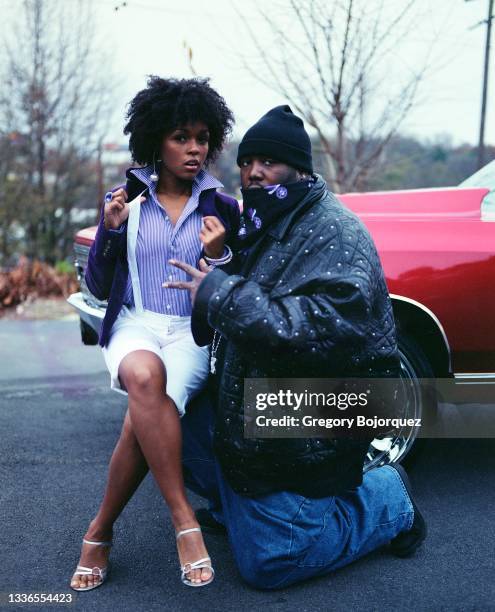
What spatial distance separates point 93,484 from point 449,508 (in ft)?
5.50

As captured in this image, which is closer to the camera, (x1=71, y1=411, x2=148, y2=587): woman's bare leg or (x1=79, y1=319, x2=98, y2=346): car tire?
(x1=71, y1=411, x2=148, y2=587): woman's bare leg

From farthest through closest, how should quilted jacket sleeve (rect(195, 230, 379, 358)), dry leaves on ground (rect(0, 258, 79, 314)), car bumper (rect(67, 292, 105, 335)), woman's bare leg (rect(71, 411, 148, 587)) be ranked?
dry leaves on ground (rect(0, 258, 79, 314)) < car bumper (rect(67, 292, 105, 335)) < woman's bare leg (rect(71, 411, 148, 587)) < quilted jacket sleeve (rect(195, 230, 379, 358))

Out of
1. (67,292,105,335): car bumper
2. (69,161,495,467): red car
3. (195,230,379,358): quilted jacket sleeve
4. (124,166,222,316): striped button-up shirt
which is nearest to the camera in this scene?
(195,230,379,358): quilted jacket sleeve

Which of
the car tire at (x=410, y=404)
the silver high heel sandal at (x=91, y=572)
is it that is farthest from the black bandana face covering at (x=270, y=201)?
the silver high heel sandal at (x=91, y=572)

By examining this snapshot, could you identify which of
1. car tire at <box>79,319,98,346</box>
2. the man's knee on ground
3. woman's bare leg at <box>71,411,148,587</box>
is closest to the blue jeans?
the man's knee on ground

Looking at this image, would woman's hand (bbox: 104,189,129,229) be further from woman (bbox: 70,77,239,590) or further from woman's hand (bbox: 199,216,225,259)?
woman's hand (bbox: 199,216,225,259)

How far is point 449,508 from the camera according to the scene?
10.3 feet

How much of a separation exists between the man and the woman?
152 millimetres

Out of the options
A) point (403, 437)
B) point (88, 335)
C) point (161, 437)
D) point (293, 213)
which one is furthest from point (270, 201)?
point (88, 335)

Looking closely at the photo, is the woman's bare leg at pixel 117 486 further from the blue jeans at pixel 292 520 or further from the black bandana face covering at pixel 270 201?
the black bandana face covering at pixel 270 201

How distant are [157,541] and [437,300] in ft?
5.18

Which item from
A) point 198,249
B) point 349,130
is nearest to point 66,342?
point 349,130

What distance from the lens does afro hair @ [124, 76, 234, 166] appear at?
2758 mm

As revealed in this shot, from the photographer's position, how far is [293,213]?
2.38m
